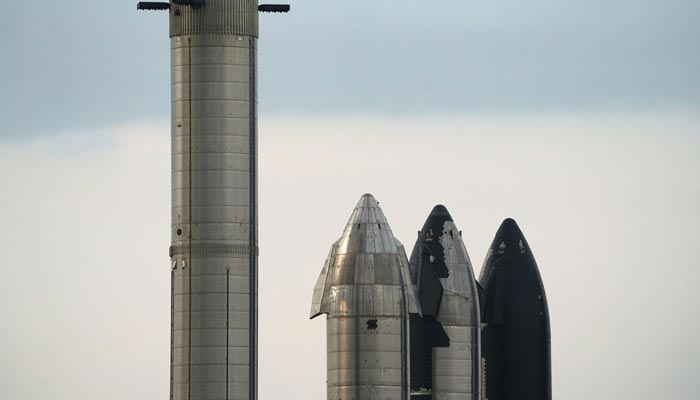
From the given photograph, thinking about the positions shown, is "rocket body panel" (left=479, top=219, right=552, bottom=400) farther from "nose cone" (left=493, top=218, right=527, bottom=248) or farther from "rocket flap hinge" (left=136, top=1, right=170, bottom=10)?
"rocket flap hinge" (left=136, top=1, right=170, bottom=10)

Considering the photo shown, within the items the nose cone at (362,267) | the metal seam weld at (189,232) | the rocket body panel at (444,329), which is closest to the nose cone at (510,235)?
the rocket body panel at (444,329)

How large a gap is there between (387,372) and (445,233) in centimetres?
1017

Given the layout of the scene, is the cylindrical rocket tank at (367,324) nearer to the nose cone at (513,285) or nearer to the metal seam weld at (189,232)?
the metal seam weld at (189,232)

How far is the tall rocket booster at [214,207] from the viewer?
307ft

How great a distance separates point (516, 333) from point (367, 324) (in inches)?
463

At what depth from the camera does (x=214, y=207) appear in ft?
308

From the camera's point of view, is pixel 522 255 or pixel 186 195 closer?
pixel 186 195

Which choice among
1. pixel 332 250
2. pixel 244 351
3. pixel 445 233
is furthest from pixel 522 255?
pixel 244 351

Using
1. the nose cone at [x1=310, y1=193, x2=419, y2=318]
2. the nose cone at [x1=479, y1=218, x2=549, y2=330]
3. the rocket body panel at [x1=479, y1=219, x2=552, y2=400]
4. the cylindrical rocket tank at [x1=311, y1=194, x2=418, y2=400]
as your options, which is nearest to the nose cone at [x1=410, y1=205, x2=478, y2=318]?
the nose cone at [x1=479, y1=218, x2=549, y2=330]

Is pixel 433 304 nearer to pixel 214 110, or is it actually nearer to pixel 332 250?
pixel 332 250

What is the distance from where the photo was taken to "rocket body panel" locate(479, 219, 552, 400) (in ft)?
352

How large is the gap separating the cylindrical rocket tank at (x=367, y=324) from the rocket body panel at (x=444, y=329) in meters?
5.62

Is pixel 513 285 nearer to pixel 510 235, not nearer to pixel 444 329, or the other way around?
pixel 510 235

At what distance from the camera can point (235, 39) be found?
309ft
